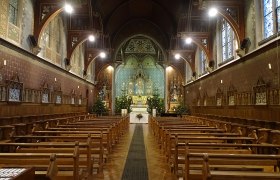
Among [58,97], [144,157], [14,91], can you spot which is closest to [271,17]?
[144,157]

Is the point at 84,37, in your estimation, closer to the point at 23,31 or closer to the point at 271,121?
the point at 23,31

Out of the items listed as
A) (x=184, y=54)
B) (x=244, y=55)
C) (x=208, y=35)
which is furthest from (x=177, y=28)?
(x=244, y=55)

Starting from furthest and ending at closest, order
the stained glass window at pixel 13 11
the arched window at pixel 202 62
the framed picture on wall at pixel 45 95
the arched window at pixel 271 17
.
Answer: the arched window at pixel 202 62
the framed picture on wall at pixel 45 95
the stained glass window at pixel 13 11
the arched window at pixel 271 17

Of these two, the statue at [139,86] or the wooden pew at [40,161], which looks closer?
the wooden pew at [40,161]

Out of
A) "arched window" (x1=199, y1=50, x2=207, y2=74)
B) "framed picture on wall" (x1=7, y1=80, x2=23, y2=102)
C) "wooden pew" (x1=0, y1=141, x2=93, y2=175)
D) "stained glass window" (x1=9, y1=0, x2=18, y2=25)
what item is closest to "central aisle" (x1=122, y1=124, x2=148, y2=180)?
"wooden pew" (x1=0, y1=141, x2=93, y2=175)

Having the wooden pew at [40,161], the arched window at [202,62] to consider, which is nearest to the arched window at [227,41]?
the arched window at [202,62]

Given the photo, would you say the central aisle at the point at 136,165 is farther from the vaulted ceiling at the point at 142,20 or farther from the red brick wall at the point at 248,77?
the vaulted ceiling at the point at 142,20

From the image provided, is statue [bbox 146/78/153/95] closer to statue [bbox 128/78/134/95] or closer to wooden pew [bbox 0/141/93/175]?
statue [bbox 128/78/134/95]

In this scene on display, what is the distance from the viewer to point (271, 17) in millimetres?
12125

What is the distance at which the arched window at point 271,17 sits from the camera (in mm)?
11648

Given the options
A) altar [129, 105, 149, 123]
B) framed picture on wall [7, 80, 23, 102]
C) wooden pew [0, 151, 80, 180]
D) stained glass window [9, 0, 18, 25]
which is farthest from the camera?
altar [129, 105, 149, 123]

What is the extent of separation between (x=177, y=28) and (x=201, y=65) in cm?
445

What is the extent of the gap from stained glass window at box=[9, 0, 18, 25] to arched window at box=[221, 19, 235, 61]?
11.7 m

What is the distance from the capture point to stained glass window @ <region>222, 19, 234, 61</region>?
17345 mm
